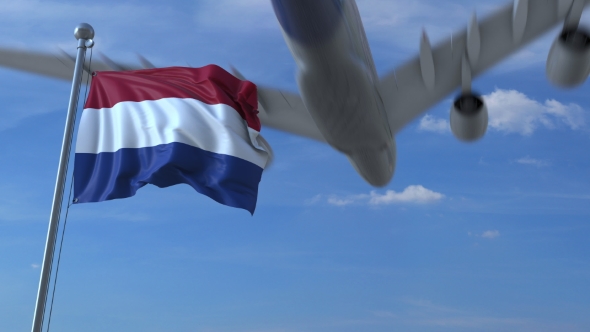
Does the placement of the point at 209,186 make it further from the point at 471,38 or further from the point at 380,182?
the point at 380,182

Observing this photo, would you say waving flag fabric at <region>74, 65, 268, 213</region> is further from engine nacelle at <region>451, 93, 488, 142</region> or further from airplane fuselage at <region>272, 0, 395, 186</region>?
engine nacelle at <region>451, 93, 488, 142</region>

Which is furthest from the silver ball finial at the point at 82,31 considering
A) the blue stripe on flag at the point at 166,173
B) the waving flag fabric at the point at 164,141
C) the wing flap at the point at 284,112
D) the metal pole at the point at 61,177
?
the wing flap at the point at 284,112

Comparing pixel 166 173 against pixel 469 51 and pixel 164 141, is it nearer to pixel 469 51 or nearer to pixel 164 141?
pixel 164 141

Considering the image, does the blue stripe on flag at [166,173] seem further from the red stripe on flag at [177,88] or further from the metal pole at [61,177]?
the red stripe on flag at [177,88]

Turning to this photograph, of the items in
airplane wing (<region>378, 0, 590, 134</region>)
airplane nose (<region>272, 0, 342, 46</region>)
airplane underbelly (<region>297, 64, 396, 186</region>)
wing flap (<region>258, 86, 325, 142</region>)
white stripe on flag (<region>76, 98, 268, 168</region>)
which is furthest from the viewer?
wing flap (<region>258, 86, 325, 142</region>)

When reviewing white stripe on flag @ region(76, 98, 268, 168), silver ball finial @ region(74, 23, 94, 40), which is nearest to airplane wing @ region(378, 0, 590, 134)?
white stripe on flag @ region(76, 98, 268, 168)

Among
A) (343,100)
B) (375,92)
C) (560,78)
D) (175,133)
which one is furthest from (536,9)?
(175,133)
